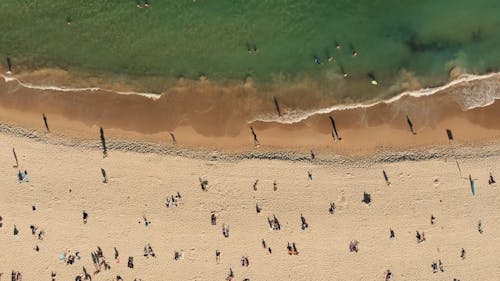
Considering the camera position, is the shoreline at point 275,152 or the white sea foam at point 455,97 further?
the white sea foam at point 455,97

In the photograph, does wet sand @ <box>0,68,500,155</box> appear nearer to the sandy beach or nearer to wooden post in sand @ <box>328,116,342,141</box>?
the sandy beach

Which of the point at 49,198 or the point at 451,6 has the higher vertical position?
the point at 451,6

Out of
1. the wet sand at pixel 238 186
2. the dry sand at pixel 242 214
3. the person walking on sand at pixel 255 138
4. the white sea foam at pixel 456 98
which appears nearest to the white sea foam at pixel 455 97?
the white sea foam at pixel 456 98

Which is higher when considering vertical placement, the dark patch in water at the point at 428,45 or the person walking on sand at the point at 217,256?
the dark patch in water at the point at 428,45

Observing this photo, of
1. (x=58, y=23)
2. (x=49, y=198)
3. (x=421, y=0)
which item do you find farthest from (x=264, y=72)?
(x=49, y=198)

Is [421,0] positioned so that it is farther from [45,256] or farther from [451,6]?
[45,256]

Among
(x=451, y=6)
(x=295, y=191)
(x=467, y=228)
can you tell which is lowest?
(x=467, y=228)

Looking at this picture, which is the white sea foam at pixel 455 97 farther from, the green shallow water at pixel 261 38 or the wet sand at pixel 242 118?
the green shallow water at pixel 261 38
